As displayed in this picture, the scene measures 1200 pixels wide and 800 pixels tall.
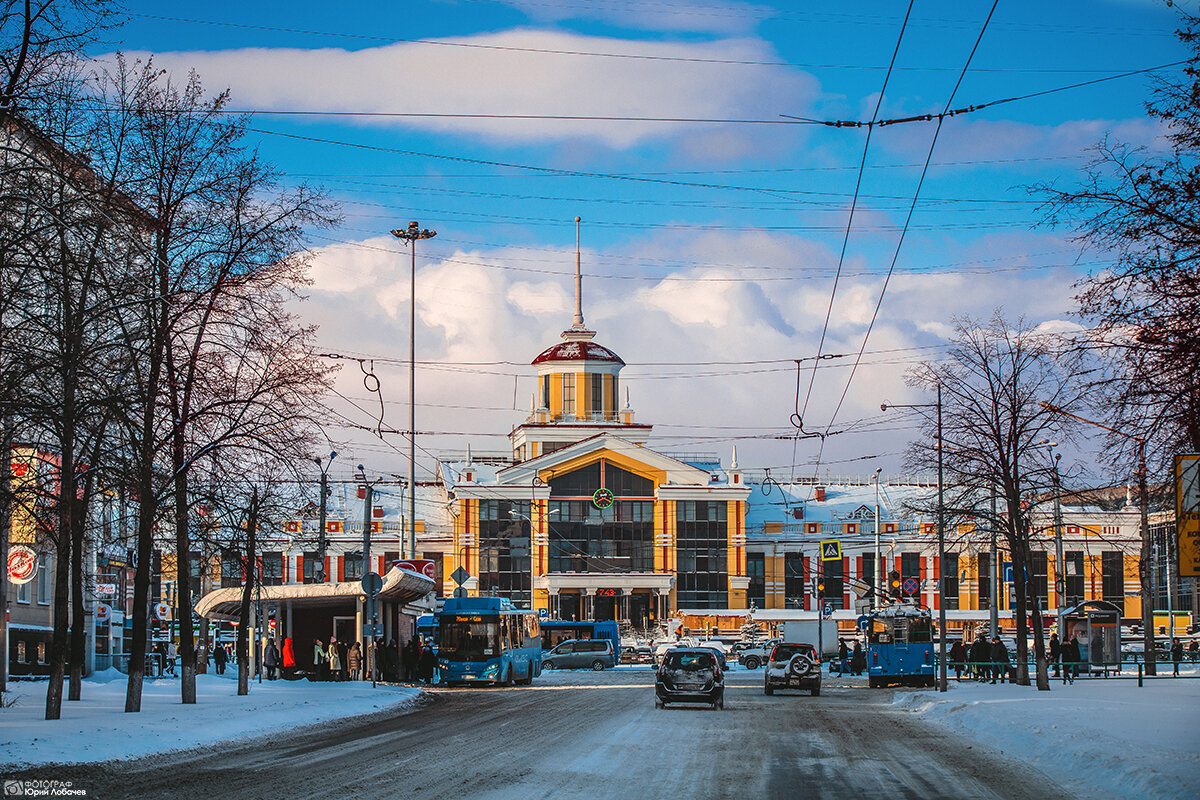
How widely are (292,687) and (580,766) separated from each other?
2147 cm

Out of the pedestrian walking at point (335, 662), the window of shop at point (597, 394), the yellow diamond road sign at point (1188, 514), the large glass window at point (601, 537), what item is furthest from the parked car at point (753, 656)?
the yellow diamond road sign at point (1188, 514)

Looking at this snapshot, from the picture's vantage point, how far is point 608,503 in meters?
93.8

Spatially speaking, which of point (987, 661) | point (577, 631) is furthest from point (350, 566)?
point (987, 661)

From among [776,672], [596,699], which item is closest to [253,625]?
[596,699]

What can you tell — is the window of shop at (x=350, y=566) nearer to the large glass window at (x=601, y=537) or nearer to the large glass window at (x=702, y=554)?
the large glass window at (x=601, y=537)

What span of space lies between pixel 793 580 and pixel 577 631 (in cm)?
2430

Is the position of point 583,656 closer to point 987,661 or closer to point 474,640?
point 474,640

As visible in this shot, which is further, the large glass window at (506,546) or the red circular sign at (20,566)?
the large glass window at (506,546)

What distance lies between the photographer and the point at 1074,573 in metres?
95.8

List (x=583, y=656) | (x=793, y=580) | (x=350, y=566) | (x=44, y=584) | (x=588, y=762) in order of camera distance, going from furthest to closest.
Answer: (x=793, y=580)
(x=350, y=566)
(x=583, y=656)
(x=44, y=584)
(x=588, y=762)

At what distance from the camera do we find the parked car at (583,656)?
71625 millimetres

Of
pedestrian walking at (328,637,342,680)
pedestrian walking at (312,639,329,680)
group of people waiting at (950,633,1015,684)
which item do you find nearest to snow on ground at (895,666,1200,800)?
group of people waiting at (950,633,1015,684)

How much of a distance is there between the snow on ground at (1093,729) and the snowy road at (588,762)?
0.66 meters

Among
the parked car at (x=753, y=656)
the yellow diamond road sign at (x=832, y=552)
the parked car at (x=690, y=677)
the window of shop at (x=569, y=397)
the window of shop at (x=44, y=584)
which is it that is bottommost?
the parked car at (x=753, y=656)
